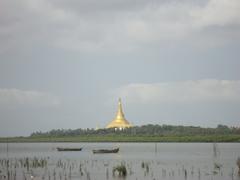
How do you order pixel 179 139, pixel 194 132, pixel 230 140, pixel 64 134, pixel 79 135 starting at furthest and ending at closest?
pixel 64 134, pixel 79 135, pixel 194 132, pixel 179 139, pixel 230 140

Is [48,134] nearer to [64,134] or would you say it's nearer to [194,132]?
[64,134]

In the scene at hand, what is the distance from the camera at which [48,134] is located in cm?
14488

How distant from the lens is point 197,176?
35.7 m

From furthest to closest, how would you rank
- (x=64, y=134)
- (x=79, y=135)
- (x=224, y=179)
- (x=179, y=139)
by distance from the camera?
(x=64, y=134)
(x=79, y=135)
(x=179, y=139)
(x=224, y=179)

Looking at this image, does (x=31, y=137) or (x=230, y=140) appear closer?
(x=230, y=140)

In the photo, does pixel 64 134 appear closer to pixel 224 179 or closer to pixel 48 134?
pixel 48 134

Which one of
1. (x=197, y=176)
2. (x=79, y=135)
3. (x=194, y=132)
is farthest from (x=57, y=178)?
(x=79, y=135)

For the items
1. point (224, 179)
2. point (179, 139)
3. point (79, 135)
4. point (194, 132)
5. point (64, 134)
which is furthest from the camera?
point (64, 134)

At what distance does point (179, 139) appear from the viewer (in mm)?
106625

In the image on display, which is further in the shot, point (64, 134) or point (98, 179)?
point (64, 134)

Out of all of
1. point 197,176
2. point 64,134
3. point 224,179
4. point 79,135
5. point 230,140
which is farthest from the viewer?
point 64,134

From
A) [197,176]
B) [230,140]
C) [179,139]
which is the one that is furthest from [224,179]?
[179,139]

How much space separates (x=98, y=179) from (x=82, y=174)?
3.37 meters

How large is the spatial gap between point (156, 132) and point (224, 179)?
84.6m
